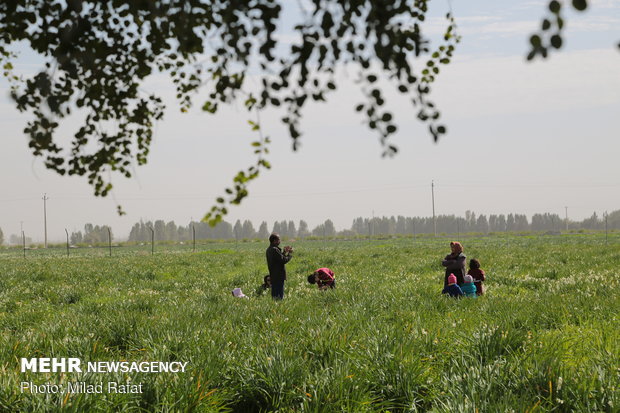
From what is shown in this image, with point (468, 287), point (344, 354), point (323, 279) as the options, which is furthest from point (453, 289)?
point (344, 354)

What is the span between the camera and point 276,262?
11.1 metres

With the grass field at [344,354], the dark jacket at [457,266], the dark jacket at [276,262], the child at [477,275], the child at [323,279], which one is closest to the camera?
the grass field at [344,354]

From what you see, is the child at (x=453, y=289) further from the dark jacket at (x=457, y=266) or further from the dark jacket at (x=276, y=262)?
the dark jacket at (x=276, y=262)

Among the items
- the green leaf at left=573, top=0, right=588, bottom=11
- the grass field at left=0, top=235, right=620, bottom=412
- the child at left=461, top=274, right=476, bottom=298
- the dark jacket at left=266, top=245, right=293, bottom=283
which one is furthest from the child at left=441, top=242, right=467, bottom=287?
the green leaf at left=573, top=0, right=588, bottom=11

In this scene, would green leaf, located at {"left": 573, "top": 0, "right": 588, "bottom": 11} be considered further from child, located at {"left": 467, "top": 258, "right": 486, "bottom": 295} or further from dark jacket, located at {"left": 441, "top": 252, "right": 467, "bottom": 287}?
child, located at {"left": 467, "top": 258, "right": 486, "bottom": 295}

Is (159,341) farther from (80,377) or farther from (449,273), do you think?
(449,273)

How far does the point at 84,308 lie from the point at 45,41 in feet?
22.7

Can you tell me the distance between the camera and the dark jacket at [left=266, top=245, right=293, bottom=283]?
11.1 m


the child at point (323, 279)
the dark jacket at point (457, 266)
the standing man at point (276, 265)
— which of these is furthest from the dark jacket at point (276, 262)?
the dark jacket at point (457, 266)

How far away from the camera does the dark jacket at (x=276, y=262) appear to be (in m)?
11.1

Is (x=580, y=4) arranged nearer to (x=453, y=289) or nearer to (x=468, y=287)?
(x=453, y=289)

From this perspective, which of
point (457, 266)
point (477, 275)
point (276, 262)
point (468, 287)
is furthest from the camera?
point (276, 262)

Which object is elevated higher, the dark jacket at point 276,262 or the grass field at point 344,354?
the dark jacket at point 276,262

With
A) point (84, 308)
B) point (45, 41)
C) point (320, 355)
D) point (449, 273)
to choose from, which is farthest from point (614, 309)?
point (84, 308)
